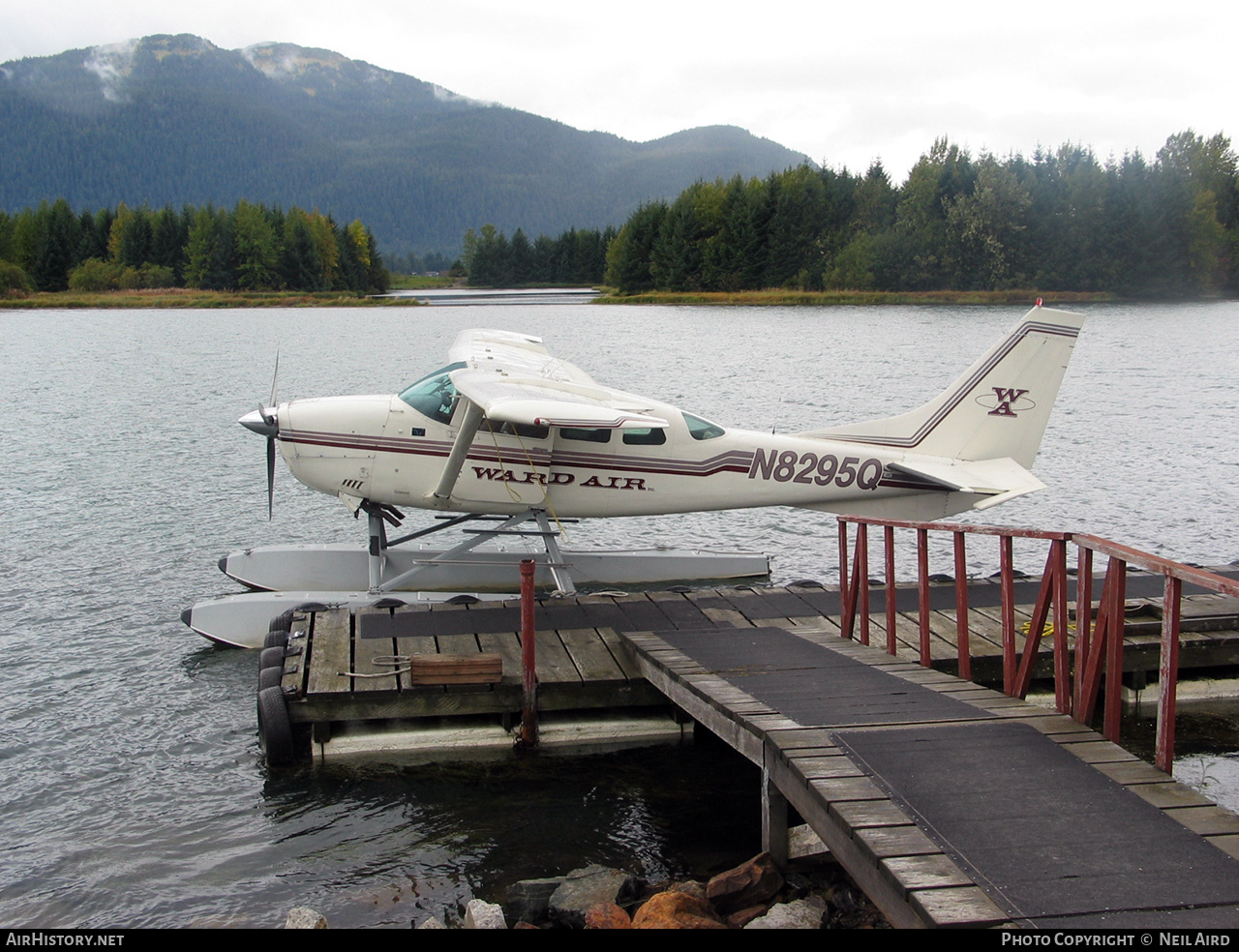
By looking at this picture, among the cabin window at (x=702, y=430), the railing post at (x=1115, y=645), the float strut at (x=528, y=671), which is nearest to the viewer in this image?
the railing post at (x=1115, y=645)

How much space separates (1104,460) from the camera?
21.5m

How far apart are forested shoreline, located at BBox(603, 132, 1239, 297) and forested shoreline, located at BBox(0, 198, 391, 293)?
39.4 m

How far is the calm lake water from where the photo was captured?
6488mm

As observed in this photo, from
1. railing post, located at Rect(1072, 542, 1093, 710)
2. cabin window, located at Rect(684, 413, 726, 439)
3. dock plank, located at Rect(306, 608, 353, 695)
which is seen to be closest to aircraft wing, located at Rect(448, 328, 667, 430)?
cabin window, located at Rect(684, 413, 726, 439)

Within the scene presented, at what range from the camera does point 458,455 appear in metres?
9.81

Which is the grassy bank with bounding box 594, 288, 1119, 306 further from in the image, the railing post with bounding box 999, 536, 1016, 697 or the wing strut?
the railing post with bounding box 999, 536, 1016, 697

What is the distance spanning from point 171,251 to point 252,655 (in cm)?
10874

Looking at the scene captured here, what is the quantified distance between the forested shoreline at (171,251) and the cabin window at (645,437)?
10044 centimetres

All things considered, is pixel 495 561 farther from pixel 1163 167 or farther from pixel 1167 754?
pixel 1163 167

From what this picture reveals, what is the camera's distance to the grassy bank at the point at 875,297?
75062mm

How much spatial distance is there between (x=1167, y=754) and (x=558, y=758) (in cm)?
408

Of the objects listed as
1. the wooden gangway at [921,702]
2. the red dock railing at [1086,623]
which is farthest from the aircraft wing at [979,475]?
the red dock railing at [1086,623]

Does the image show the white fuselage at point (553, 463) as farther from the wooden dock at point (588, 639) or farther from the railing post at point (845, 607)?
the railing post at point (845, 607)

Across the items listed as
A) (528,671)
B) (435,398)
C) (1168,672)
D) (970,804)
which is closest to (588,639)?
(528,671)
